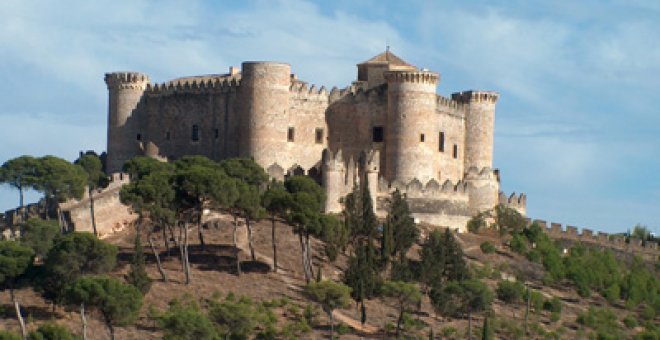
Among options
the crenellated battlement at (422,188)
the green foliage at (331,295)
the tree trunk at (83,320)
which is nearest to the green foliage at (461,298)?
the green foliage at (331,295)

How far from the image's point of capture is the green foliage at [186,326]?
169 ft

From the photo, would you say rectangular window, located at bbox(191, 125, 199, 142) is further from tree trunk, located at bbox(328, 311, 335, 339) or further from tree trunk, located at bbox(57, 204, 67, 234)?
tree trunk, located at bbox(328, 311, 335, 339)

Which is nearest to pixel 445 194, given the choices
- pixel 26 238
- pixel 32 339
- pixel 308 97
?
pixel 308 97

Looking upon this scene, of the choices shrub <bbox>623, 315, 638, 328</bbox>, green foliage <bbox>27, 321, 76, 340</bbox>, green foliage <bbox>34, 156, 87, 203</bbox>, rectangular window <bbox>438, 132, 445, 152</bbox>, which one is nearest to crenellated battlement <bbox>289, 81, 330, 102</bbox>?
rectangular window <bbox>438, 132, 445, 152</bbox>

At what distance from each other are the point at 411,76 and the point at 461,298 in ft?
56.3

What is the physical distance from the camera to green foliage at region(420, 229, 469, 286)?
207 feet

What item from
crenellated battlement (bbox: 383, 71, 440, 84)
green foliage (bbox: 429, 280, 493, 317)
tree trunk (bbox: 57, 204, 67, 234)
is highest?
crenellated battlement (bbox: 383, 71, 440, 84)

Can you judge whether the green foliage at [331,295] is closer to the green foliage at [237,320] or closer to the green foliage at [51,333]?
the green foliage at [237,320]

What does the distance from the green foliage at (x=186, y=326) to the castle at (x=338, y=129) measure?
17754mm

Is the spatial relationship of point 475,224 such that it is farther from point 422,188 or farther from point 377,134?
point 377,134

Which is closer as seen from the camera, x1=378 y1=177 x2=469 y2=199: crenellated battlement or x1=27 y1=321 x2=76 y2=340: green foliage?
x1=27 y1=321 x2=76 y2=340: green foliage

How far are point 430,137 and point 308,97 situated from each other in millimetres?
6511

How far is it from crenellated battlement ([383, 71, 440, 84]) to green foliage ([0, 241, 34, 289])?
24.9 m

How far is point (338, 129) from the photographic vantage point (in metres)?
77.1
